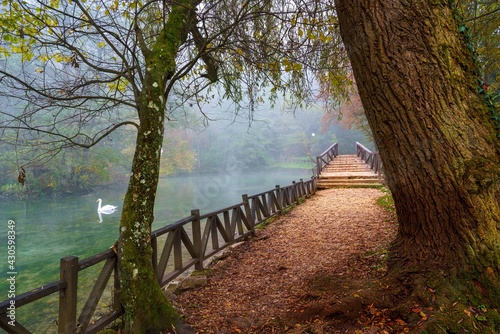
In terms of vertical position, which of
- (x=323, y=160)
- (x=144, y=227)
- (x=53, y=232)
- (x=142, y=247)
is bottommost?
(x=53, y=232)

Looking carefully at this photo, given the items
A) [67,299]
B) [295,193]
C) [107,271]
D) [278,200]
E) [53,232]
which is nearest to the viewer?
[67,299]

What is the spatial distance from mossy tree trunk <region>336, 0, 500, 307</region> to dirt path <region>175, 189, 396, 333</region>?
101 centimetres

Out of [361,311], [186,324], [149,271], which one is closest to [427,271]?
[361,311]

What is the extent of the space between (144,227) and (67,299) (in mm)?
842

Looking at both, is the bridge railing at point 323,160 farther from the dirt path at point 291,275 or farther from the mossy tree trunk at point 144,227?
the mossy tree trunk at point 144,227

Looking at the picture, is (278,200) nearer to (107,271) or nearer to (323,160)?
(107,271)

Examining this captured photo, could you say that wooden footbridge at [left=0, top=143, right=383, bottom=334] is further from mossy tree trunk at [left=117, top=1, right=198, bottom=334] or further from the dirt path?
the dirt path

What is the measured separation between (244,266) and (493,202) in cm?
381

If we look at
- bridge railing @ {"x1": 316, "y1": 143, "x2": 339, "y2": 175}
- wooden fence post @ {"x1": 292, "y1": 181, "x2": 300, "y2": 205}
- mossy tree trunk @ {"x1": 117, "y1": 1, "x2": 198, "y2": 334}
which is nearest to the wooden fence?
mossy tree trunk @ {"x1": 117, "y1": 1, "x2": 198, "y2": 334}

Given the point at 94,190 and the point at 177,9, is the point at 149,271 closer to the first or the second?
the point at 177,9

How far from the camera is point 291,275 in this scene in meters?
4.17

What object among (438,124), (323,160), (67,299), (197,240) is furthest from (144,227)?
(323,160)

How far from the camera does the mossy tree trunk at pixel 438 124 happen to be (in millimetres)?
2009

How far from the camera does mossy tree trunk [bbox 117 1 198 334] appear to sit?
2.67 m
